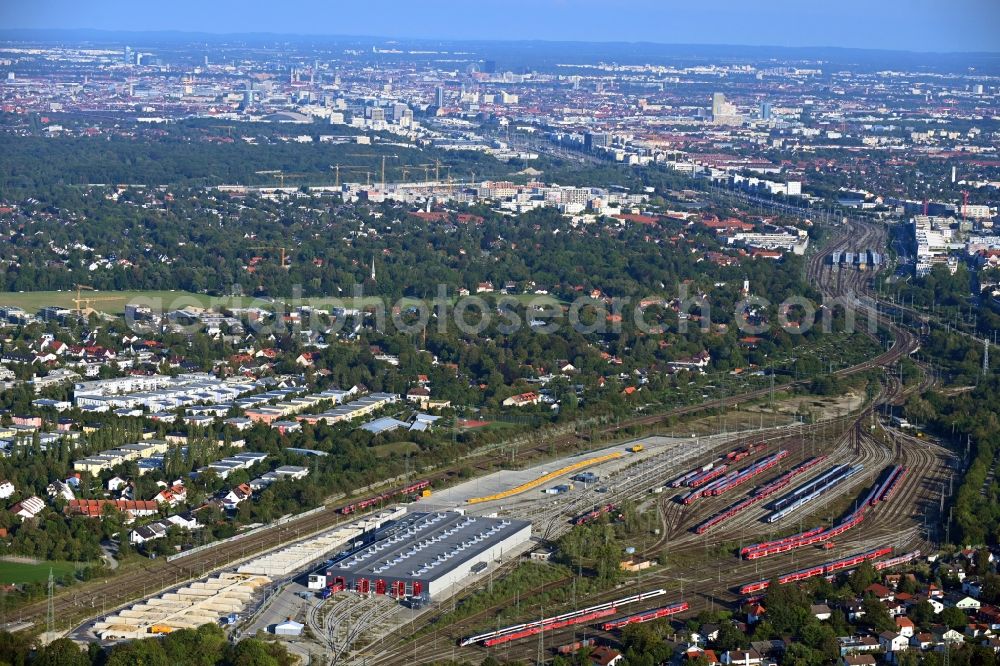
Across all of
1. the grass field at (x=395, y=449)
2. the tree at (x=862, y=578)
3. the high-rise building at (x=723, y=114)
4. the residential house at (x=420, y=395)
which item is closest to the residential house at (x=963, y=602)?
the tree at (x=862, y=578)

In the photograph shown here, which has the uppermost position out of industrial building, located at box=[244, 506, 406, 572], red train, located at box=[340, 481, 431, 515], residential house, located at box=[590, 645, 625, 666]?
residential house, located at box=[590, 645, 625, 666]

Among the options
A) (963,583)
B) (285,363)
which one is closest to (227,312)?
(285,363)

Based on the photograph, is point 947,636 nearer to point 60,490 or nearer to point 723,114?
point 60,490

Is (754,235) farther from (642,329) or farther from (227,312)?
(227,312)

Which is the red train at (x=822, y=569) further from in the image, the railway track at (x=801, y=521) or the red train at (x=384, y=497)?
the red train at (x=384, y=497)

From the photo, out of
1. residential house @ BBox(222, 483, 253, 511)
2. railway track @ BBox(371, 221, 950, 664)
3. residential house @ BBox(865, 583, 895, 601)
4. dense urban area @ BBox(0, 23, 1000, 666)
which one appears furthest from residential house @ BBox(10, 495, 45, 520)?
residential house @ BBox(865, 583, 895, 601)

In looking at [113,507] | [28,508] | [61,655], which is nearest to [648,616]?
[61,655]

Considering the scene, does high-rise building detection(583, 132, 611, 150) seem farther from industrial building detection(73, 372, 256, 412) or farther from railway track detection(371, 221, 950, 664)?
industrial building detection(73, 372, 256, 412)
